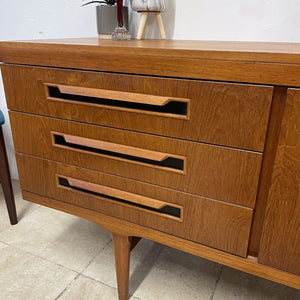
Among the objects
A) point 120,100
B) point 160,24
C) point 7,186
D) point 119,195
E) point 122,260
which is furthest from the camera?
point 7,186

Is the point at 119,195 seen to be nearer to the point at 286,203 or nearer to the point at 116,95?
the point at 116,95

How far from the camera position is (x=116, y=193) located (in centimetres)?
89

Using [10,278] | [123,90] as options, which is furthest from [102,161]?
[10,278]

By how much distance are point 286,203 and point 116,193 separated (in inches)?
17.8

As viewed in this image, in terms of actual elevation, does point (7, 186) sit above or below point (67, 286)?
above

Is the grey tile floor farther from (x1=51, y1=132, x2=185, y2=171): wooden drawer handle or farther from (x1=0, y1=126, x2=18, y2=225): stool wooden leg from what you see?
(x1=51, y1=132, x2=185, y2=171): wooden drawer handle

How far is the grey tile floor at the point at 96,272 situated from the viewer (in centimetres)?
111

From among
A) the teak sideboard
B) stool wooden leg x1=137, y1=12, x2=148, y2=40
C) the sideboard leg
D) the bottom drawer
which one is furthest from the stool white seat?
the sideboard leg

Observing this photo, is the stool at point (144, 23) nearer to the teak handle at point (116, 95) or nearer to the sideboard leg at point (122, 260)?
the teak handle at point (116, 95)

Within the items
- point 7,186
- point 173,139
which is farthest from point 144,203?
point 7,186

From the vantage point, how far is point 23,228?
1.46 m

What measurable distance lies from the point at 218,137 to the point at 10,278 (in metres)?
0.98

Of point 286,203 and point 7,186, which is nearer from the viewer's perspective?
point 286,203

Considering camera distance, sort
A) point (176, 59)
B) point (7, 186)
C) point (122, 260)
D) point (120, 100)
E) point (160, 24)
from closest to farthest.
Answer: point (176, 59)
point (120, 100)
point (122, 260)
point (160, 24)
point (7, 186)
